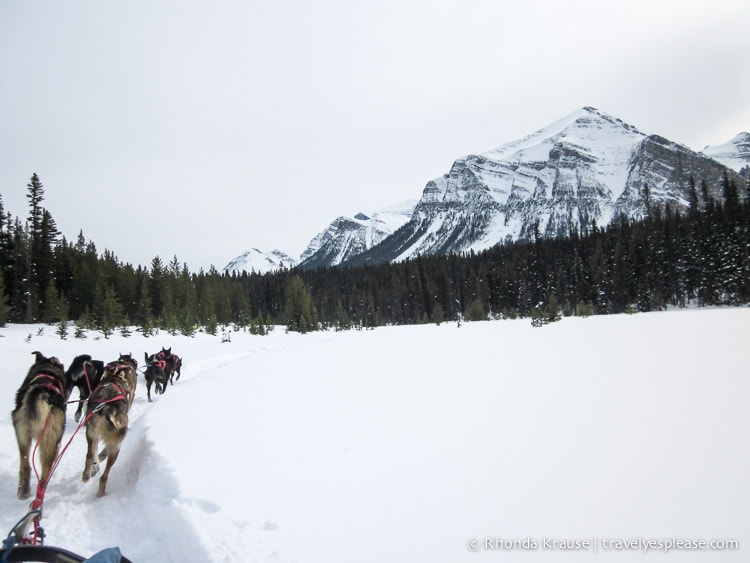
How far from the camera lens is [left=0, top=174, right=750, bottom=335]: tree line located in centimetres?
3525

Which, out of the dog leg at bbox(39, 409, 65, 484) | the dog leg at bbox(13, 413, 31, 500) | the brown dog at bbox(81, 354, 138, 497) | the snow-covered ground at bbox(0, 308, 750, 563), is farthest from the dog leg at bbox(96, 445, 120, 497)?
the dog leg at bbox(13, 413, 31, 500)

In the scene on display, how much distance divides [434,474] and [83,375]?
7.74 m

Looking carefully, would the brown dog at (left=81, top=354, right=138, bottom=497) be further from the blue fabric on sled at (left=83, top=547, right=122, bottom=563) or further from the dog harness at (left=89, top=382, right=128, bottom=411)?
the blue fabric on sled at (left=83, top=547, right=122, bottom=563)

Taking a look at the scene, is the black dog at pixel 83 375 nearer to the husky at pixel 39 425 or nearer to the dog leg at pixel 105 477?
the husky at pixel 39 425

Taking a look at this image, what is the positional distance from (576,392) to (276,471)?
4.89 metres

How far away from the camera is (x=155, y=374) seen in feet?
33.3

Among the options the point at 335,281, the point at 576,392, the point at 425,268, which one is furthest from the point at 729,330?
the point at 335,281

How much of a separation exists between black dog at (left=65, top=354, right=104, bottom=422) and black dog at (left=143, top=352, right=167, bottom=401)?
2.42 meters

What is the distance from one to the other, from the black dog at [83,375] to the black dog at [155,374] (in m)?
2.42

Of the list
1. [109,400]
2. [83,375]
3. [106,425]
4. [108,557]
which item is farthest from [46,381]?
[108,557]

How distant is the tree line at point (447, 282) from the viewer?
3525 centimetres

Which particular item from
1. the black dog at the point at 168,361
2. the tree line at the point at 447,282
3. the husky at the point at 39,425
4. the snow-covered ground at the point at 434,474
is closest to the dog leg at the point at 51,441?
the husky at the point at 39,425

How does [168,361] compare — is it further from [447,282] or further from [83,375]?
[447,282]

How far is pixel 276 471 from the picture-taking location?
3951 millimetres
